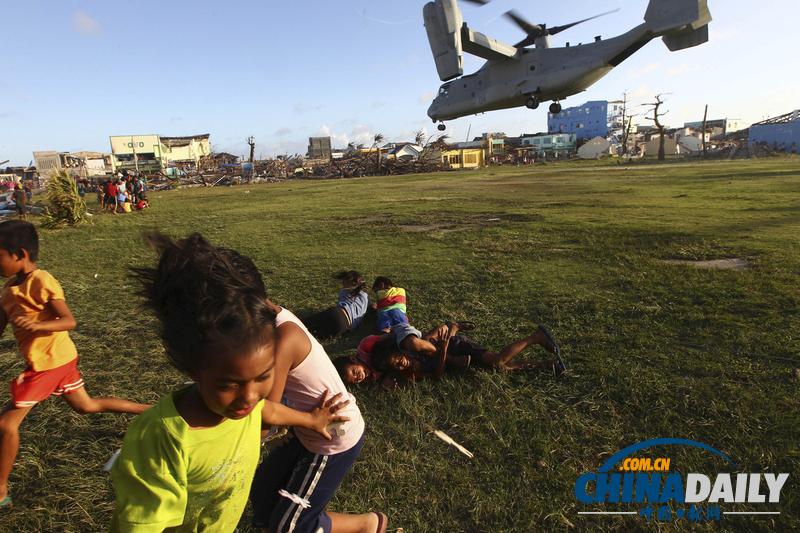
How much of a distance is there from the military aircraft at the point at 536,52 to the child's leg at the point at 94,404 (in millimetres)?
16558

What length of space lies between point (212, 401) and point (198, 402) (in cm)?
11

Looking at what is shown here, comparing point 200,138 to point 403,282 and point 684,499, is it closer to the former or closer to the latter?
point 403,282

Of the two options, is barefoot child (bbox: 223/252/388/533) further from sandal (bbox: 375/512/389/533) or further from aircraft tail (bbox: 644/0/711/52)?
aircraft tail (bbox: 644/0/711/52)

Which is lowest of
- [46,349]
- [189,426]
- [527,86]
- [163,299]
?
[46,349]

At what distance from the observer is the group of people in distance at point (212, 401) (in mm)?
1162

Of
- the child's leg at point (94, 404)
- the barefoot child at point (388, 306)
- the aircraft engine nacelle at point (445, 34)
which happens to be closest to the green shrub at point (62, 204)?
the barefoot child at point (388, 306)

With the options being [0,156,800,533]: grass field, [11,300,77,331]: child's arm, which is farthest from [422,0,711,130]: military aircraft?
[11,300,77,331]: child's arm

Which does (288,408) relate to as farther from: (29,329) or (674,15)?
(674,15)

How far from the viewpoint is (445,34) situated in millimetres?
17703

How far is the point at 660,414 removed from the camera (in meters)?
2.85

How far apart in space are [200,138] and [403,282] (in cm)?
7243

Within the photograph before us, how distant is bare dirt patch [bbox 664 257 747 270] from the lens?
6044 mm

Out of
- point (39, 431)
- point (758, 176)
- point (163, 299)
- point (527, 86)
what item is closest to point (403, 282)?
point (39, 431)

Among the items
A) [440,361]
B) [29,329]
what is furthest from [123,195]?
[440,361]
